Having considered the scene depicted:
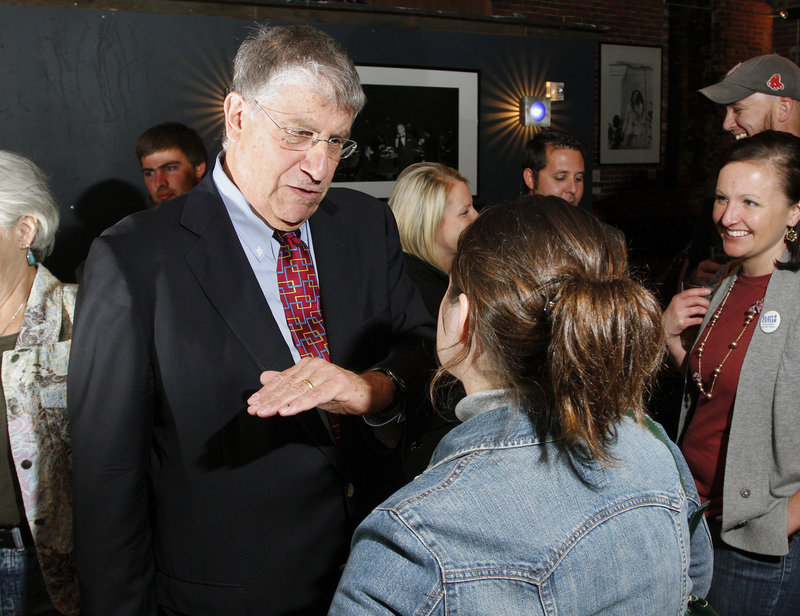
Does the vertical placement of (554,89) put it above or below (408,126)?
above

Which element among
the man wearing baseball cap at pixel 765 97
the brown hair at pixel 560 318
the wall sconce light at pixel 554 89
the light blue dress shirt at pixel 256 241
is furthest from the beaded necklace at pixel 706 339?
the wall sconce light at pixel 554 89

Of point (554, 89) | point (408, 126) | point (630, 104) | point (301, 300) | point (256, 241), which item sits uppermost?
point (630, 104)

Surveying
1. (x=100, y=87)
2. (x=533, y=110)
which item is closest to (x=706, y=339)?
(x=100, y=87)

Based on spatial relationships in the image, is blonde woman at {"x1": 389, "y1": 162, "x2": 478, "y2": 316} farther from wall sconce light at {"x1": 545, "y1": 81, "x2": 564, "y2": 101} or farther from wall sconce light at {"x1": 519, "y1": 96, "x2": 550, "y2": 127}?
wall sconce light at {"x1": 545, "y1": 81, "x2": 564, "y2": 101}

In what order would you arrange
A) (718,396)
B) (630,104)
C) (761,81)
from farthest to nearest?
(630,104), (761,81), (718,396)

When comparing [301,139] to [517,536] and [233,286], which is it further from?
[517,536]

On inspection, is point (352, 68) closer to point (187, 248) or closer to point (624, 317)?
point (187, 248)

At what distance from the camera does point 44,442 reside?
164cm

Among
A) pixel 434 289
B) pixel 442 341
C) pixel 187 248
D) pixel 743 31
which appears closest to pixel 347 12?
pixel 434 289

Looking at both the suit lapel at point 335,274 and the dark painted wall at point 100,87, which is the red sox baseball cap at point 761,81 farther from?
the dark painted wall at point 100,87

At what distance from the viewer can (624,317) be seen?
2.86 feet

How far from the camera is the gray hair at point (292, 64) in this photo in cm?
137

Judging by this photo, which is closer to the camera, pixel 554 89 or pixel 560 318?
pixel 560 318

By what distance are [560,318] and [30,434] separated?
1.34 m
